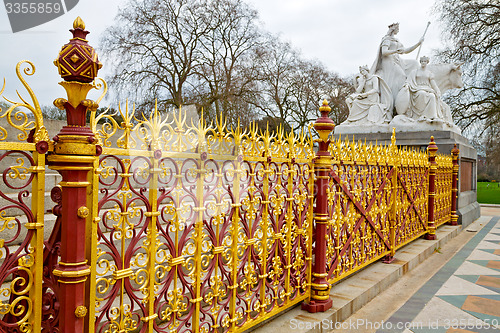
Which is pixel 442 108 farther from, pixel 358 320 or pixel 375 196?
pixel 358 320

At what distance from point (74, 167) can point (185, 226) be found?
81 cm

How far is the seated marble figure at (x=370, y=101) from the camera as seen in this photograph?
1004cm

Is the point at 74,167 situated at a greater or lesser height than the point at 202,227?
greater

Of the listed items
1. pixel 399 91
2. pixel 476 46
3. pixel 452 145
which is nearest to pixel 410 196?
pixel 452 145

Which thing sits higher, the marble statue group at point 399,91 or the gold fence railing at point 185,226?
the marble statue group at point 399,91

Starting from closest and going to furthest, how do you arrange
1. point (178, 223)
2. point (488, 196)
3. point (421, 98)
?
1. point (178, 223)
2. point (421, 98)
3. point (488, 196)

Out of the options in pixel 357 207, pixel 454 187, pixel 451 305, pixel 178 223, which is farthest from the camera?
pixel 454 187

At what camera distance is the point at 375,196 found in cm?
473

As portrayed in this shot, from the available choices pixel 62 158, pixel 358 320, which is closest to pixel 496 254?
pixel 358 320

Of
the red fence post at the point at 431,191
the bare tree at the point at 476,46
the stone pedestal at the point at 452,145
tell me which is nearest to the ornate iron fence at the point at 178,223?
the red fence post at the point at 431,191

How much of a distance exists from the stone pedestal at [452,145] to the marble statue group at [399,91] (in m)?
0.21

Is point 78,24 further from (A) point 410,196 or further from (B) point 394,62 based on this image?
(B) point 394,62

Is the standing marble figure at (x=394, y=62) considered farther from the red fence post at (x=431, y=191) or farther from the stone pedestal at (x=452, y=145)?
the red fence post at (x=431, y=191)

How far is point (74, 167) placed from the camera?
1.60 metres
